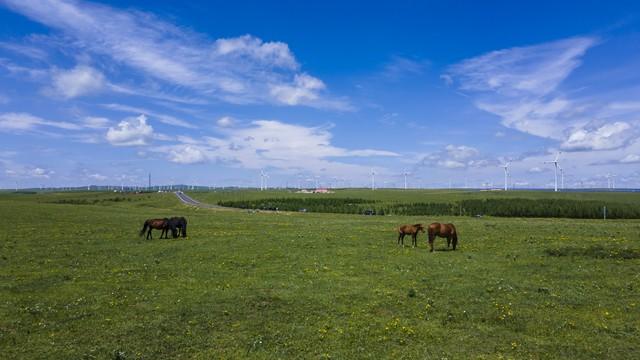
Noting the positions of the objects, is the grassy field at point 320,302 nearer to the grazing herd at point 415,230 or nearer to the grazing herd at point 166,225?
the grazing herd at point 415,230

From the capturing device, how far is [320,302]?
16.2 meters

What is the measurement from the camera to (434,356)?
1180cm

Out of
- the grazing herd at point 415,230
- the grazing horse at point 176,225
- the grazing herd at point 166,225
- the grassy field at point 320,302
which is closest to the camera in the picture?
the grassy field at point 320,302

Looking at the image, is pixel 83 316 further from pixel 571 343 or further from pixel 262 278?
pixel 571 343

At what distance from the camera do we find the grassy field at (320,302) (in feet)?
40.7

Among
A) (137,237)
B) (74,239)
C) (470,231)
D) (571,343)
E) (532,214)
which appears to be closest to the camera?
(571,343)

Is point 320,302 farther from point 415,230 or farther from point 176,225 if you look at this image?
point 176,225

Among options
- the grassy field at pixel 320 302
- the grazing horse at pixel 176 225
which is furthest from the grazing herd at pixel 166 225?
the grassy field at pixel 320 302

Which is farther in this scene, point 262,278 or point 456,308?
point 262,278

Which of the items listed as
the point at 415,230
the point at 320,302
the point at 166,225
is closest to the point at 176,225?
the point at 166,225

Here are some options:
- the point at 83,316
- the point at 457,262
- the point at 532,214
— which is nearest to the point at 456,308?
the point at 457,262

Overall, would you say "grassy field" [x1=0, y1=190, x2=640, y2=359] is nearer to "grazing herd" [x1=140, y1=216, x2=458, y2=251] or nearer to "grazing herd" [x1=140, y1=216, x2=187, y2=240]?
"grazing herd" [x1=140, y1=216, x2=458, y2=251]

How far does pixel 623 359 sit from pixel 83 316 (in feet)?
54.0

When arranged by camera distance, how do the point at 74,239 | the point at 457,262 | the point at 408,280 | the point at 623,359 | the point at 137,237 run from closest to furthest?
the point at 623,359 < the point at 408,280 < the point at 457,262 < the point at 74,239 < the point at 137,237
